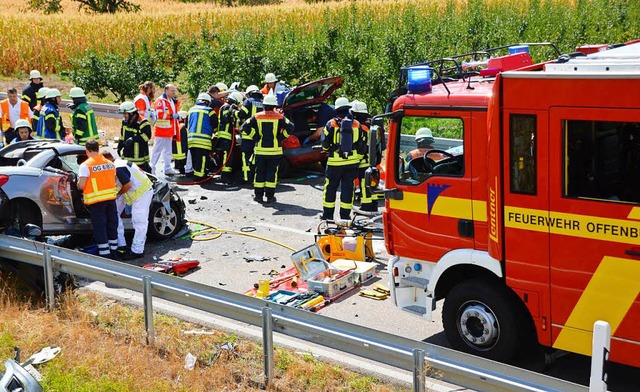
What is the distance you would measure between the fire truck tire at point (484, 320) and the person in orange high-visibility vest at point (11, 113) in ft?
34.5

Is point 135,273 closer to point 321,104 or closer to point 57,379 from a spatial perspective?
point 57,379

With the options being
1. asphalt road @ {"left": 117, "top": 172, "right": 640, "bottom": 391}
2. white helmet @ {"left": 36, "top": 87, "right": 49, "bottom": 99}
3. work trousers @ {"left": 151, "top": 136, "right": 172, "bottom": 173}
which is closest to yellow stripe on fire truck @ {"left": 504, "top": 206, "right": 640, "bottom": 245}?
asphalt road @ {"left": 117, "top": 172, "right": 640, "bottom": 391}

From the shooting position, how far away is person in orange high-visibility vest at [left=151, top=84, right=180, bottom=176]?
15828 millimetres

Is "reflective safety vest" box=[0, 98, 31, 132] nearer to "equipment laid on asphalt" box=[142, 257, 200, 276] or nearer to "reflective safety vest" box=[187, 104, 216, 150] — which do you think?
"reflective safety vest" box=[187, 104, 216, 150]

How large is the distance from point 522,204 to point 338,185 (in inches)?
226

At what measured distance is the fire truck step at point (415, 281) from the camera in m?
8.02

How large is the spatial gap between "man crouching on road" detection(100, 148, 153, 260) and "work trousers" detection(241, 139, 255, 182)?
3917mm

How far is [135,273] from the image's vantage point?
7.96 meters

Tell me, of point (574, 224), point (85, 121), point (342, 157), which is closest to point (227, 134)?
point (85, 121)

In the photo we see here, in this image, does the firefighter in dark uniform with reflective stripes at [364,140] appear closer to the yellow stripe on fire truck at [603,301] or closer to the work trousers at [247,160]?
the work trousers at [247,160]

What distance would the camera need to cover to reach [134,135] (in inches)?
563

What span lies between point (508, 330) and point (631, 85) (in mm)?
2336

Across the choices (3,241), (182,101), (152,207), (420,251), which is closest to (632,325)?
(420,251)

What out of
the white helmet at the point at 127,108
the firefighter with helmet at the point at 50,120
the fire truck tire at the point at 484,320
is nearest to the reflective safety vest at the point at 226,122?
the white helmet at the point at 127,108
